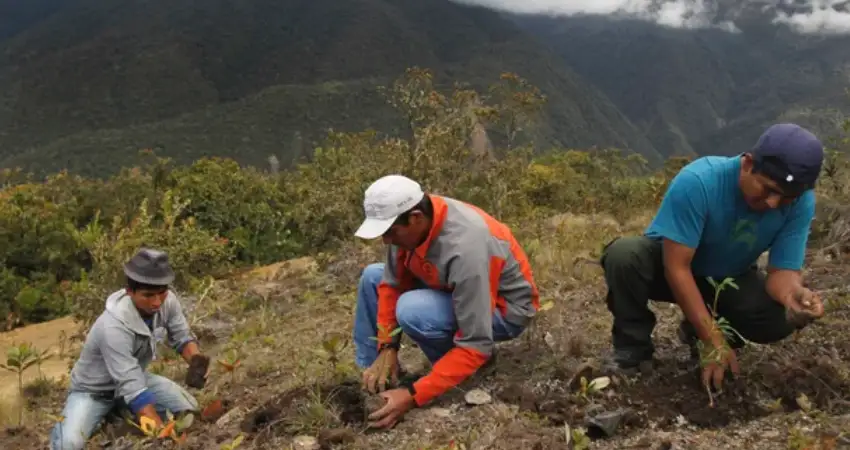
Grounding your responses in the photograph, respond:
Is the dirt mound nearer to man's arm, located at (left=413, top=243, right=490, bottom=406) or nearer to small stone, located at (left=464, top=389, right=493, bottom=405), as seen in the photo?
small stone, located at (left=464, top=389, right=493, bottom=405)

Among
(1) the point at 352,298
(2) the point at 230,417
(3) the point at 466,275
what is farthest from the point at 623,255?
(1) the point at 352,298

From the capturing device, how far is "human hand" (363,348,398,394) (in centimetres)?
293

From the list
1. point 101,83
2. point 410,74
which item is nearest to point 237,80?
point 101,83

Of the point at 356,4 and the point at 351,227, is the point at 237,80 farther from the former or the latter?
the point at 351,227

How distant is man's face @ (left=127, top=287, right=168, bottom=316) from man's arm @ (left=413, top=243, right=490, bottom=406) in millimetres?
1308

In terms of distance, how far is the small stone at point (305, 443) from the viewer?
105 inches

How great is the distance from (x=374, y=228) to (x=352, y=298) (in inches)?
129

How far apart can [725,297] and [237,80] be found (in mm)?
157803

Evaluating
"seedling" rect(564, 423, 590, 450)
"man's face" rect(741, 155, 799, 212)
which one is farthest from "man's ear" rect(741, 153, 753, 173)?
"seedling" rect(564, 423, 590, 450)

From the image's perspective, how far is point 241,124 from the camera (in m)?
89.8

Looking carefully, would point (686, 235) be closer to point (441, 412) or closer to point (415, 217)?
point (415, 217)

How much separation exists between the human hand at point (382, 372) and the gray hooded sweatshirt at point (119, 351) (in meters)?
1.08

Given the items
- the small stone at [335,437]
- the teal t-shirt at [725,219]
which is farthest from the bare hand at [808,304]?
the small stone at [335,437]

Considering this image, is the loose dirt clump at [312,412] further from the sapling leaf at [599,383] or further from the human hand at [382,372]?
the sapling leaf at [599,383]
